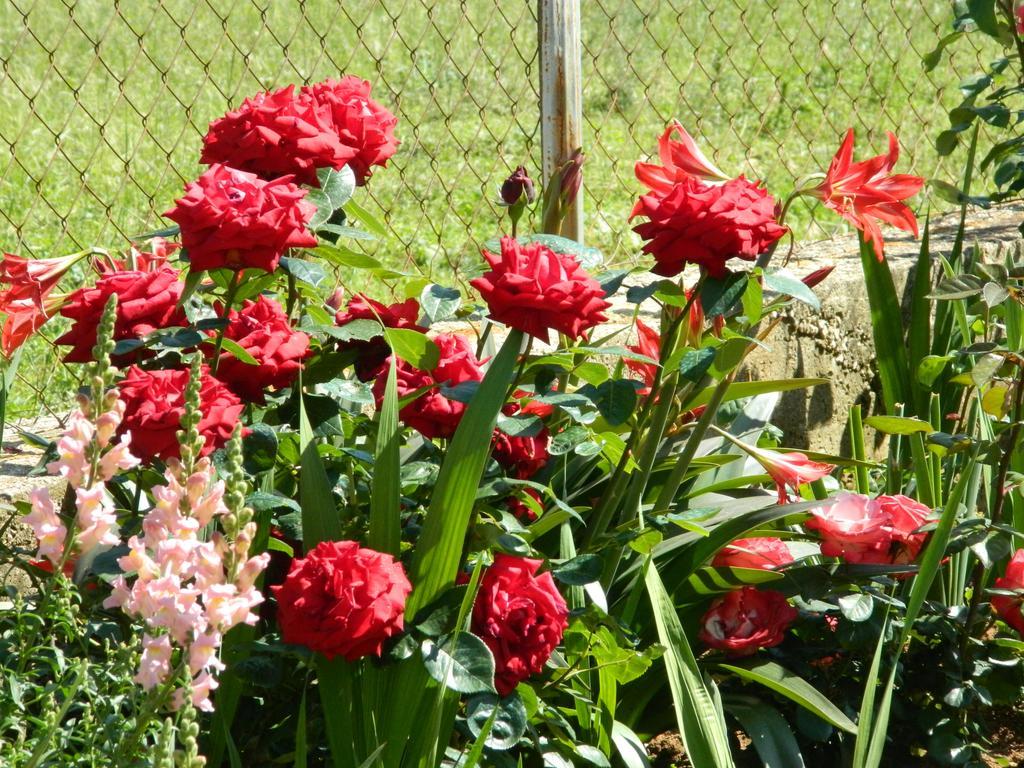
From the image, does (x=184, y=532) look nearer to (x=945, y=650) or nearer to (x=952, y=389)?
(x=945, y=650)

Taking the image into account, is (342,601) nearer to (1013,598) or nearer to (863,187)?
(863,187)

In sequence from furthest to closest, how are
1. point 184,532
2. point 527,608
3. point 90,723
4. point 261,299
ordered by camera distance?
point 261,299
point 527,608
point 90,723
point 184,532

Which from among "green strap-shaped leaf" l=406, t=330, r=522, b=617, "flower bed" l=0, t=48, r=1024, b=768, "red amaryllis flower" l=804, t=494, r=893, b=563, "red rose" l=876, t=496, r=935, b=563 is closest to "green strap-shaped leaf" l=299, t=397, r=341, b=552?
"flower bed" l=0, t=48, r=1024, b=768

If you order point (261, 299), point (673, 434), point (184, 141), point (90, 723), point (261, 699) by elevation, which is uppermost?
point (184, 141)

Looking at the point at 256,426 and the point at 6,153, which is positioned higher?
the point at 6,153

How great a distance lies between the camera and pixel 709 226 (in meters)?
1.42

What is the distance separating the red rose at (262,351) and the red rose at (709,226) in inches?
17.7

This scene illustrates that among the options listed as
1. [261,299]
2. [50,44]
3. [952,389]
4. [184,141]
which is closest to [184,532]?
[261,299]

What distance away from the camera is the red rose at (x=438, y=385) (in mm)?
1536

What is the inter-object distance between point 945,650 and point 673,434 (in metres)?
0.52

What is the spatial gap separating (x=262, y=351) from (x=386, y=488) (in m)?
0.22

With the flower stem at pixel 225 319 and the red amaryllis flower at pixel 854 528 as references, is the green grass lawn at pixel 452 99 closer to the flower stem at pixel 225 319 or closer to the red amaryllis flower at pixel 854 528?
the flower stem at pixel 225 319

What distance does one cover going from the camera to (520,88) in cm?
588

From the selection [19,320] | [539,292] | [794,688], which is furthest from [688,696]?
[19,320]
